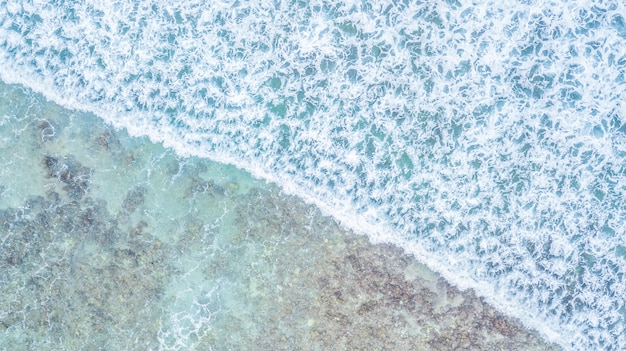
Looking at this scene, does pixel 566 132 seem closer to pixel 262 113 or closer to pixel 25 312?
pixel 262 113

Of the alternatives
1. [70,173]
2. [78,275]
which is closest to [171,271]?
[78,275]

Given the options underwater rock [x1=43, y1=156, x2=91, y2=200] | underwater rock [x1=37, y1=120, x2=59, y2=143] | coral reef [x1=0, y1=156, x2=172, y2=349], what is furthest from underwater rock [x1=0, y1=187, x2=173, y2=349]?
underwater rock [x1=37, y1=120, x2=59, y2=143]

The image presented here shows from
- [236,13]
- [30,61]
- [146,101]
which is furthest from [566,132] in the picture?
[30,61]

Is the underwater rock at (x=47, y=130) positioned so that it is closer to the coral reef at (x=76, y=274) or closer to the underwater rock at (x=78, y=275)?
the coral reef at (x=76, y=274)

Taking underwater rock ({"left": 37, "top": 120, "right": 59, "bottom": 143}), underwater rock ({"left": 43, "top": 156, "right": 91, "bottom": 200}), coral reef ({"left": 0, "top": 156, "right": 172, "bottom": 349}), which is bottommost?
coral reef ({"left": 0, "top": 156, "right": 172, "bottom": 349})

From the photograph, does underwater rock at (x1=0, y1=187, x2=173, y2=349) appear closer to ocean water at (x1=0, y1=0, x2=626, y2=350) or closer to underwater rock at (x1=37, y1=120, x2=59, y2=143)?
ocean water at (x1=0, y1=0, x2=626, y2=350)
